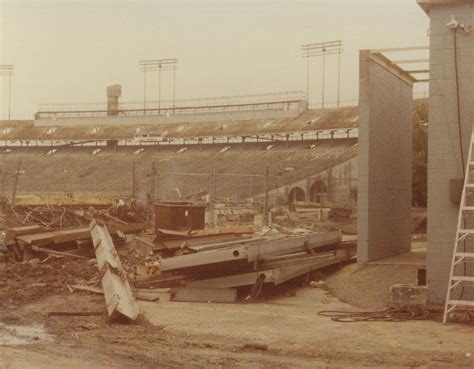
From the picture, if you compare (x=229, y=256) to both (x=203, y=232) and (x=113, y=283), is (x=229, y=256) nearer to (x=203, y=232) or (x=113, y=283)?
(x=113, y=283)

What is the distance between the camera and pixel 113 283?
10.1 m

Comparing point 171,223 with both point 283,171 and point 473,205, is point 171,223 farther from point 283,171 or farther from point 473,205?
point 283,171

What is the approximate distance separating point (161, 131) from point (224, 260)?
176 ft

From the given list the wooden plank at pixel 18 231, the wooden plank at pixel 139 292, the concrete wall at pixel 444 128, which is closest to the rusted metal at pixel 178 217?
the wooden plank at pixel 18 231

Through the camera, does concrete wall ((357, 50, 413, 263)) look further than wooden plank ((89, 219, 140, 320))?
Yes

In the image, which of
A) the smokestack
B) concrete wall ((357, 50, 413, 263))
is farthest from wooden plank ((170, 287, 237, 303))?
the smokestack

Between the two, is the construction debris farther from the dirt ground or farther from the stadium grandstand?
the stadium grandstand

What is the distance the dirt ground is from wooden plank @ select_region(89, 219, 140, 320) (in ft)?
0.63

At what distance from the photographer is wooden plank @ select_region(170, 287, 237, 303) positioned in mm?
11570

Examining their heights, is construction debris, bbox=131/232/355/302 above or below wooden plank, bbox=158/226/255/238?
below

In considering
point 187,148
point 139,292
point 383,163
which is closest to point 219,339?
point 139,292

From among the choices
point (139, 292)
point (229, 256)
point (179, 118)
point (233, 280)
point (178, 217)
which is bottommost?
point (139, 292)

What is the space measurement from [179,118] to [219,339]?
60394 millimetres

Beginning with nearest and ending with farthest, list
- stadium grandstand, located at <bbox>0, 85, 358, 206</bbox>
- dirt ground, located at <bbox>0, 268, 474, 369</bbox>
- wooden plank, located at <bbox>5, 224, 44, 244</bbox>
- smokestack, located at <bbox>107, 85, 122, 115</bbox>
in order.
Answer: dirt ground, located at <bbox>0, 268, 474, 369</bbox> < wooden plank, located at <bbox>5, 224, 44, 244</bbox> < stadium grandstand, located at <bbox>0, 85, 358, 206</bbox> < smokestack, located at <bbox>107, 85, 122, 115</bbox>
